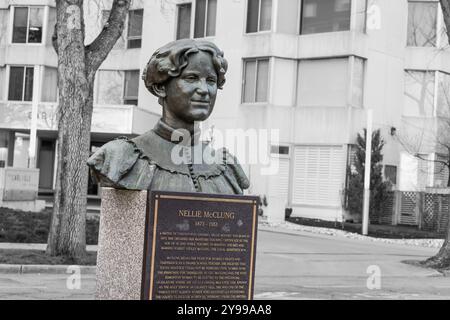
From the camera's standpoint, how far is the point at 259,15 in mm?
31422

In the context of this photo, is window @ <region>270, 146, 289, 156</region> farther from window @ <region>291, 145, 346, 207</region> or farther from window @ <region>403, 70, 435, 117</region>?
window @ <region>403, 70, 435, 117</region>

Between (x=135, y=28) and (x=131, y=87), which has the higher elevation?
(x=135, y=28)

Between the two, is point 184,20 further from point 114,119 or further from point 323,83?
point 323,83

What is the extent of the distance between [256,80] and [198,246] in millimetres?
26720

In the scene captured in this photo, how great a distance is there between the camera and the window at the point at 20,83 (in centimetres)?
3856

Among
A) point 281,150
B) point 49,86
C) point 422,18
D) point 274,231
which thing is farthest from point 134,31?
point 274,231

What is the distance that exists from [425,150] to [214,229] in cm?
2803

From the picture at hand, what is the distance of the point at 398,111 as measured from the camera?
31844mm

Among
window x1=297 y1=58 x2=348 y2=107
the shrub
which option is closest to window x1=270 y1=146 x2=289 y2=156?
window x1=297 y1=58 x2=348 y2=107

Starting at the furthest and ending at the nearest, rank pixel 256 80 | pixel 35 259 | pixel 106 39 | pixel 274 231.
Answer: pixel 256 80 < pixel 274 231 < pixel 106 39 < pixel 35 259

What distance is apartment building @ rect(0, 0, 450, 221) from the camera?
3003 centimetres

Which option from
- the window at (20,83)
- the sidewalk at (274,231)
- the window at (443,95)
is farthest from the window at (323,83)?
the window at (20,83)

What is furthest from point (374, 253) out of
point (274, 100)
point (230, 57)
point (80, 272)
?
point (230, 57)
